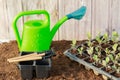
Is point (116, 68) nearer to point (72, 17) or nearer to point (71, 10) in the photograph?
point (72, 17)

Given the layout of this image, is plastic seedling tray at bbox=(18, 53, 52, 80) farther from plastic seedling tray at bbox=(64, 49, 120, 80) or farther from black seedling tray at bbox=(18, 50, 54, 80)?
plastic seedling tray at bbox=(64, 49, 120, 80)

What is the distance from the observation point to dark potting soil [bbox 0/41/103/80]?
2619 millimetres

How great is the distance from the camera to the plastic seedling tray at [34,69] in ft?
8.30

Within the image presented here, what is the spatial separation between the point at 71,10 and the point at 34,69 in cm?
75

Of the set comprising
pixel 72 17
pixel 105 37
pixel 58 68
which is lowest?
pixel 58 68

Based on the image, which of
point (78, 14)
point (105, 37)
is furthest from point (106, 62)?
point (78, 14)

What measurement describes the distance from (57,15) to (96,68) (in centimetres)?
72

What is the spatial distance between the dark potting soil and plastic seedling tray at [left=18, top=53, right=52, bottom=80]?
0.06m

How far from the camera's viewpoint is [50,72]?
266 cm

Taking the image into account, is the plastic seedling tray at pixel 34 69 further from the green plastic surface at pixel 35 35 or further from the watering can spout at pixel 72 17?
the watering can spout at pixel 72 17

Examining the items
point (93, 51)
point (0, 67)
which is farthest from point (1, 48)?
point (93, 51)

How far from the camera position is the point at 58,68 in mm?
2719

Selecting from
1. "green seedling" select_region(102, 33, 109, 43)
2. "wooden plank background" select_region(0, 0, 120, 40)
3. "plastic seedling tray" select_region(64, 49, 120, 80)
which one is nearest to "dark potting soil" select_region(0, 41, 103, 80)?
"plastic seedling tray" select_region(64, 49, 120, 80)

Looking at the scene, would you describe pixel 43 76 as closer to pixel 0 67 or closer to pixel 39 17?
pixel 0 67
